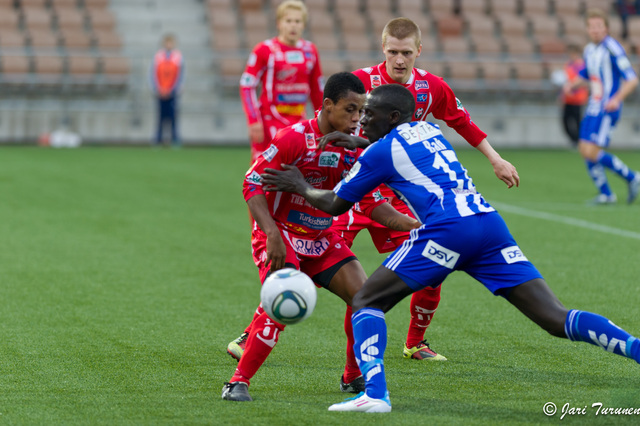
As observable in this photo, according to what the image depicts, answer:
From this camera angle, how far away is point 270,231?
4957 millimetres

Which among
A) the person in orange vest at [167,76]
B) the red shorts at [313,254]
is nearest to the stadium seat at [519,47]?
the person in orange vest at [167,76]

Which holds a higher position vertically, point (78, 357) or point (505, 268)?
point (505, 268)

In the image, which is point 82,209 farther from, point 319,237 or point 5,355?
point 319,237

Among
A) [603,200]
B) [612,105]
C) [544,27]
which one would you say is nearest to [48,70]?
[544,27]

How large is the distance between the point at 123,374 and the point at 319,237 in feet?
4.48

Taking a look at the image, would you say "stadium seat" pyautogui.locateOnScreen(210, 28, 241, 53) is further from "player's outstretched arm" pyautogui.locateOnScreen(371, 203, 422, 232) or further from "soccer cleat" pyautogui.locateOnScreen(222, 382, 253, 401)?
"soccer cleat" pyautogui.locateOnScreen(222, 382, 253, 401)

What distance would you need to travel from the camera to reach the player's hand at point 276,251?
Answer: 4.96 m

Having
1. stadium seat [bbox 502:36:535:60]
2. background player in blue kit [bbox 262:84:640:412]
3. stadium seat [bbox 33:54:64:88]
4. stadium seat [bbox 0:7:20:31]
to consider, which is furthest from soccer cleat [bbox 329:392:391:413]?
stadium seat [bbox 502:36:535:60]

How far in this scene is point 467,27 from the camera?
27.9 meters

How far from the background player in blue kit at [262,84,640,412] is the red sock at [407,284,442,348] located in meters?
1.30

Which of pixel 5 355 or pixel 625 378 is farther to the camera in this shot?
pixel 5 355

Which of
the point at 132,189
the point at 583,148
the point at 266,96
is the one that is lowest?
the point at 132,189

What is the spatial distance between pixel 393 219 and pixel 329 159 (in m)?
0.56

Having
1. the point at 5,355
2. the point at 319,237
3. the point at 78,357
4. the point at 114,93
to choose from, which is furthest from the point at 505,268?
the point at 114,93
